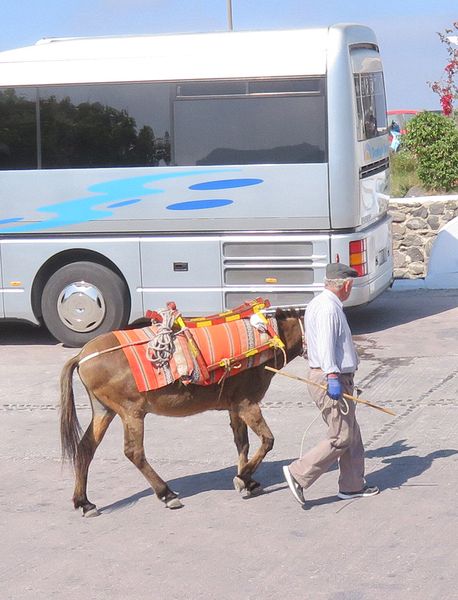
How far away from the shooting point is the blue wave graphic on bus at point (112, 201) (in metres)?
12.8

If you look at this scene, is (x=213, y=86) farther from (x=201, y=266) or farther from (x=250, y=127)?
(x=201, y=266)

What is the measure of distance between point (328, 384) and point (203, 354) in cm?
85

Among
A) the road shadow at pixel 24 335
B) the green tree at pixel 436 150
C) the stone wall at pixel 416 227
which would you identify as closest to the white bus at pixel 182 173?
the road shadow at pixel 24 335

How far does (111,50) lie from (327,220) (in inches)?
127

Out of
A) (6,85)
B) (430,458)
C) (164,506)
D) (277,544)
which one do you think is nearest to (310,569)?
(277,544)

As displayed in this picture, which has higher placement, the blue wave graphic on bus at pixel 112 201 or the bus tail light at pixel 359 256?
the blue wave graphic on bus at pixel 112 201

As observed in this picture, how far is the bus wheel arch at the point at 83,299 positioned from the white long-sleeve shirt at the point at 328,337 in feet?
20.3

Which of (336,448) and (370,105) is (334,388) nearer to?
(336,448)

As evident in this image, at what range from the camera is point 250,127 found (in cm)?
1268

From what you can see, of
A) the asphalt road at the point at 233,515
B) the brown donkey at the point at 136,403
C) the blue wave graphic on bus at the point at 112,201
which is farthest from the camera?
the blue wave graphic on bus at the point at 112,201

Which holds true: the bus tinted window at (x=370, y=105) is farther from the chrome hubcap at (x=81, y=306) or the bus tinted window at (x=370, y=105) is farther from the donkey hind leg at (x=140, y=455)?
the donkey hind leg at (x=140, y=455)

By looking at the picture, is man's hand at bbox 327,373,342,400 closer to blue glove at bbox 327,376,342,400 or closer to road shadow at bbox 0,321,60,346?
blue glove at bbox 327,376,342,400

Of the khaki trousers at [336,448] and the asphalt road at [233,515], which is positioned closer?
the asphalt road at [233,515]

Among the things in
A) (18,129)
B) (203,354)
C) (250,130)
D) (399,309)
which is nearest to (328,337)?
(203,354)
